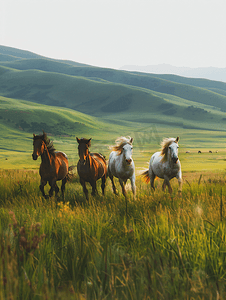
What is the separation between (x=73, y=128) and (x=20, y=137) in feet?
68.6

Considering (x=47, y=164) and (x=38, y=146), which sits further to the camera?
(x=47, y=164)

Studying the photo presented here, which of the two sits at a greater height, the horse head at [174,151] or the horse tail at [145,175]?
the horse head at [174,151]

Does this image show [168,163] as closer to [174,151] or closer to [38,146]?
[174,151]

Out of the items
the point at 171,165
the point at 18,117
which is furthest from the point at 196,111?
the point at 171,165

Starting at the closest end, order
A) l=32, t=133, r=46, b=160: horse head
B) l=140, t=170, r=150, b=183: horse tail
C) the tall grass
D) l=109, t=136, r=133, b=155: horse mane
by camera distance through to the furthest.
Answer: the tall grass → l=32, t=133, r=46, b=160: horse head → l=109, t=136, r=133, b=155: horse mane → l=140, t=170, r=150, b=183: horse tail

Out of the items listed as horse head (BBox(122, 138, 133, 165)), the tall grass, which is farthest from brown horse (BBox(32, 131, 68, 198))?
the tall grass

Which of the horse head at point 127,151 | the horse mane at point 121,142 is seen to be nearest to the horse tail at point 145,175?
the horse mane at point 121,142

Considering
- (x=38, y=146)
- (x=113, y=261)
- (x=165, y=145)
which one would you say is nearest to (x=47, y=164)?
(x=38, y=146)

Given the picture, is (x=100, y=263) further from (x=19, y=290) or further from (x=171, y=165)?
(x=171, y=165)

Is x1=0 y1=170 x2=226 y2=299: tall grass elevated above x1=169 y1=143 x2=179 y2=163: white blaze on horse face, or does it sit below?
below

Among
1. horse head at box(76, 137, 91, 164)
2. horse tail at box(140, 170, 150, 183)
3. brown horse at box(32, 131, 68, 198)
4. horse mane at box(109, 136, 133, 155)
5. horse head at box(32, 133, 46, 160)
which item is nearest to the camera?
horse head at box(32, 133, 46, 160)

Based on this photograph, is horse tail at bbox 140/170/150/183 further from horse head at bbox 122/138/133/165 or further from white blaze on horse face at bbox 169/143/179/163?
white blaze on horse face at bbox 169/143/179/163

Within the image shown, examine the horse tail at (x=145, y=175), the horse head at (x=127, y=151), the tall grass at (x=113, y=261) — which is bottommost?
the horse tail at (x=145, y=175)

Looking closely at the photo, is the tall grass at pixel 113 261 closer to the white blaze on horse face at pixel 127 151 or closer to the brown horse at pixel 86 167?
the brown horse at pixel 86 167
